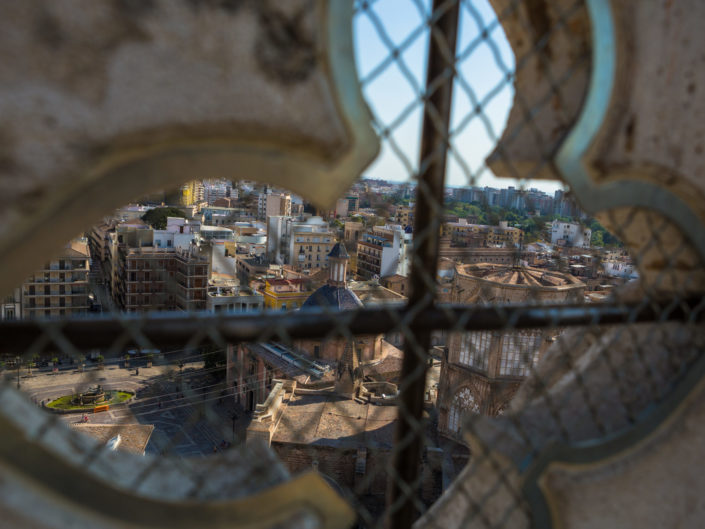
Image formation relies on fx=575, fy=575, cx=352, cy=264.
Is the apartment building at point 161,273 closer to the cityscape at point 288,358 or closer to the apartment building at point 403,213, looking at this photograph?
the cityscape at point 288,358

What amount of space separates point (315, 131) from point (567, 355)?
2.11 feet

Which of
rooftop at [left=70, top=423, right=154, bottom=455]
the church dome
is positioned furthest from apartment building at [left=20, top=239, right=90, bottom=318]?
the church dome

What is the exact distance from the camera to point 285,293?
37.7 feet

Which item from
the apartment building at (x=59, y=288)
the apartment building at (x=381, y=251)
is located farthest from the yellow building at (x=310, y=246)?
the apartment building at (x=59, y=288)

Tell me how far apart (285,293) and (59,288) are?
4.04 m

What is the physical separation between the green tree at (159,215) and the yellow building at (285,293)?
4836 millimetres

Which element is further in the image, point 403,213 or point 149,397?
point 403,213

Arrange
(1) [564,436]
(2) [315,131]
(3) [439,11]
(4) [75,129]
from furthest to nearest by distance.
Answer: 1. (1) [564,436]
2. (3) [439,11]
3. (2) [315,131]
4. (4) [75,129]

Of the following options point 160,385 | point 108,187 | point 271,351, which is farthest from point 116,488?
point 271,351

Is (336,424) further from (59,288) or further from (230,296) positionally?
(59,288)

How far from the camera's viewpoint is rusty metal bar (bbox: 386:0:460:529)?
755 mm

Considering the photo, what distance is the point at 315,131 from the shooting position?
2.02 feet

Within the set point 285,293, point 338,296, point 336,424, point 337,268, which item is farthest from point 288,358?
point 336,424

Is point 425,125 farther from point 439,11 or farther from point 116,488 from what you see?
point 116,488
